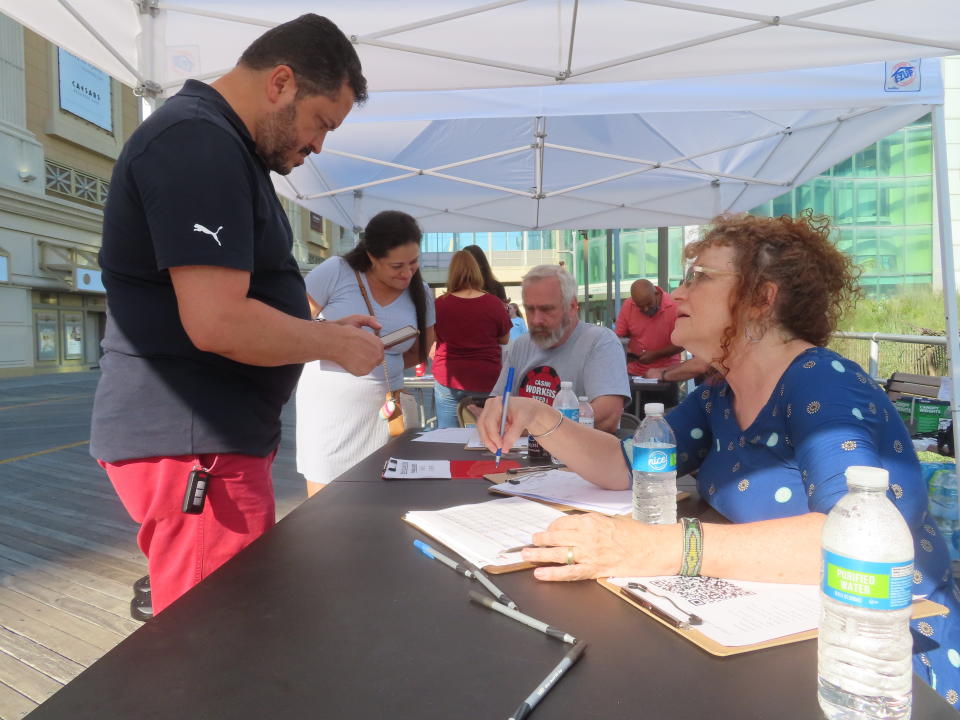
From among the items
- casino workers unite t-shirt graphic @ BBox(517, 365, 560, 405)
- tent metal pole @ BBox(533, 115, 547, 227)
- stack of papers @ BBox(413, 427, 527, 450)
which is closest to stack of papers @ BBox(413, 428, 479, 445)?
stack of papers @ BBox(413, 427, 527, 450)

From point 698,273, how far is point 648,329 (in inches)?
201

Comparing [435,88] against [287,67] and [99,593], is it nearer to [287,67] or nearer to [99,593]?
[287,67]

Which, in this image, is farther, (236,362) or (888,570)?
(236,362)

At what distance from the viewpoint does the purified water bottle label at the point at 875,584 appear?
2.29 ft

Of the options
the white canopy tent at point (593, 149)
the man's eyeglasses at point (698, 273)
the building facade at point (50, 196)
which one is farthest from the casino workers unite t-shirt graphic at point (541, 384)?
the building facade at point (50, 196)

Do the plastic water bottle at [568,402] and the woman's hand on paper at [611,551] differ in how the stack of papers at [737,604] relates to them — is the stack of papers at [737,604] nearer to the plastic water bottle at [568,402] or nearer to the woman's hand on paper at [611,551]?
the woman's hand on paper at [611,551]

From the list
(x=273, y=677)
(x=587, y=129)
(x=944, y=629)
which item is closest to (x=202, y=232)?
(x=273, y=677)

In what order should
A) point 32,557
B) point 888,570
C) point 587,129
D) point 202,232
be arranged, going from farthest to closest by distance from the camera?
point 587,129, point 32,557, point 202,232, point 888,570

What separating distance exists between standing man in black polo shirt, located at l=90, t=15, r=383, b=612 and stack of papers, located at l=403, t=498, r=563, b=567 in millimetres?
450

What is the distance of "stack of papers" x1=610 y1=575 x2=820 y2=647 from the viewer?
0.87 metres

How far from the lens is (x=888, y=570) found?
2.29 feet

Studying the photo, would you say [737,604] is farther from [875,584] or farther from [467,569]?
[467,569]

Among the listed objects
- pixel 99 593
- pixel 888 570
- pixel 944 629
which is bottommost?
pixel 99 593

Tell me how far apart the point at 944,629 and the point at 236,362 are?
1474 millimetres
